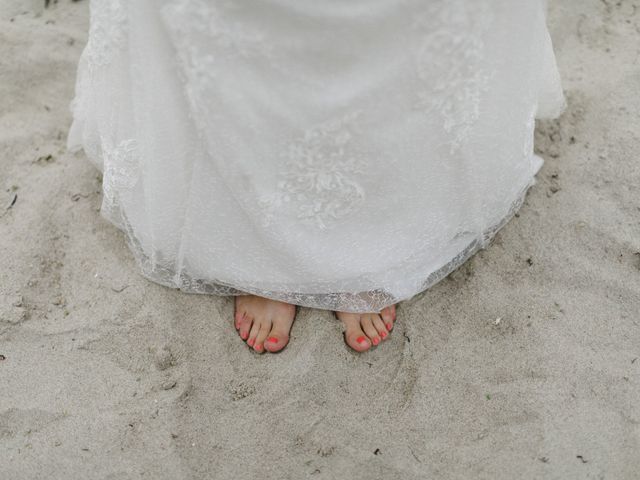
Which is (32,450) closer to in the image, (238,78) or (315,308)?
(315,308)

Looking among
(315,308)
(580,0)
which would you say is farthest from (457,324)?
(580,0)

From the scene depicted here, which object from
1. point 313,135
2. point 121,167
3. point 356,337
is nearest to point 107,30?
point 121,167

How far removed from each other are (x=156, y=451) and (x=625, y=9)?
6.32ft

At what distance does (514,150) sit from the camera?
123 centimetres

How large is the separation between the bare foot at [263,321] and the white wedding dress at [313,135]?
6cm

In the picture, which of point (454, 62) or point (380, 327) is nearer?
point (454, 62)

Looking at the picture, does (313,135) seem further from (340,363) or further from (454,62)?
(340,363)

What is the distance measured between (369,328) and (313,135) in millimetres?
504

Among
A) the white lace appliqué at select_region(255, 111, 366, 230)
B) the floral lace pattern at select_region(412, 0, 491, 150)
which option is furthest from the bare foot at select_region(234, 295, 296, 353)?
the floral lace pattern at select_region(412, 0, 491, 150)

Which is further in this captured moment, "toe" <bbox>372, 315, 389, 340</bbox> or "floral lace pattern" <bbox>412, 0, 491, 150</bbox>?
"toe" <bbox>372, 315, 389, 340</bbox>

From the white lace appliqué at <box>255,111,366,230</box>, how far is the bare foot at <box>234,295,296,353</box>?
0.94ft

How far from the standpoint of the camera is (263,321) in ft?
4.34

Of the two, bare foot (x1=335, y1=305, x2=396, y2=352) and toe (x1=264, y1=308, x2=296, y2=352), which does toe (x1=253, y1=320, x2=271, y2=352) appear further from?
bare foot (x1=335, y1=305, x2=396, y2=352)

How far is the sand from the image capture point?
46.0 inches
